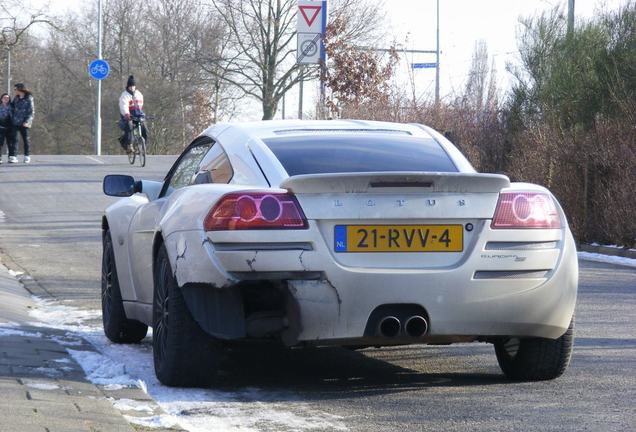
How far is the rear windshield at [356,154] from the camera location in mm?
6320

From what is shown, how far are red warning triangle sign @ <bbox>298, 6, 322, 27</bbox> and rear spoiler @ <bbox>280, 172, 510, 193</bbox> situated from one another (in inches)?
862

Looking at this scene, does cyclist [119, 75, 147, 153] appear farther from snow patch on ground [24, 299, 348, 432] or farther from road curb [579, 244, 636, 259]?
snow patch on ground [24, 299, 348, 432]

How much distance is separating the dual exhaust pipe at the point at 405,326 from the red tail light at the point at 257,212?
0.58m

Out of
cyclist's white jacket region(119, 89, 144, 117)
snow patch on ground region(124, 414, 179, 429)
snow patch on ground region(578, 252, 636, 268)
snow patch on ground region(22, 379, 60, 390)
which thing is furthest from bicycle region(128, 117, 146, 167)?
snow patch on ground region(124, 414, 179, 429)

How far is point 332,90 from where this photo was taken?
3800 centimetres

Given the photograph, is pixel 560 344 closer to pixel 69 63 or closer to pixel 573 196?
pixel 573 196

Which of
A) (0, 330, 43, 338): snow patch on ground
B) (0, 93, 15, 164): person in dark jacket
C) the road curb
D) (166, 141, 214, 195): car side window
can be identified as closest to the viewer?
(166, 141, 214, 195): car side window

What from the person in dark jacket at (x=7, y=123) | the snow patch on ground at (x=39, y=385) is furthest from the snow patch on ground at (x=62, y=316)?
the person in dark jacket at (x=7, y=123)

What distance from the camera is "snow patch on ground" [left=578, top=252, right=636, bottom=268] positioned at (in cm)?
1550

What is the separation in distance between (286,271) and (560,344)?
1.61 meters

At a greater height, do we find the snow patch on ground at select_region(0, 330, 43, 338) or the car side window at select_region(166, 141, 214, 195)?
the car side window at select_region(166, 141, 214, 195)

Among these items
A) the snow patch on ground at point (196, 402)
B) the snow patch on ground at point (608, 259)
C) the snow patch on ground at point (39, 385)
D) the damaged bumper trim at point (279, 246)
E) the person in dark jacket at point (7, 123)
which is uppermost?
the person in dark jacket at point (7, 123)

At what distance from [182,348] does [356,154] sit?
52.4 inches

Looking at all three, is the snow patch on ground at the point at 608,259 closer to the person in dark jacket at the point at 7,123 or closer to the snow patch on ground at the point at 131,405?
the snow patch on ground at the point at 131,405
